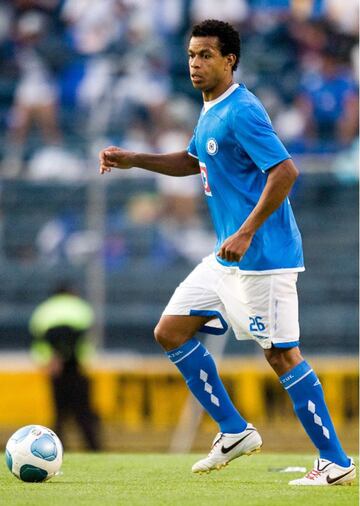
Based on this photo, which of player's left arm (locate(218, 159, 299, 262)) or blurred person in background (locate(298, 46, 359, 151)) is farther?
blurred person in background (locate(298, 46, 359, 151))

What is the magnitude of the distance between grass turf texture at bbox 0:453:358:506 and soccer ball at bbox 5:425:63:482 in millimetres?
89

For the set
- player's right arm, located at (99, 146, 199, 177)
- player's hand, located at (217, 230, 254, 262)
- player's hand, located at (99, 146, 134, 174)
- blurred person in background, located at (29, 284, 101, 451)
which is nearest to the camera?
player's hand, located at (217, 230, 254, 262)

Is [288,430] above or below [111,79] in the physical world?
below

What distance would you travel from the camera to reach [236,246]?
19.9 feet

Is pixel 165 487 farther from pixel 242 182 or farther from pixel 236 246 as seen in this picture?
pixel 242 182

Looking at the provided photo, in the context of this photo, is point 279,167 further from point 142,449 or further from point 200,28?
point 142,449

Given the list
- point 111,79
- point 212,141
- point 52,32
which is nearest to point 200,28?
point 212,141

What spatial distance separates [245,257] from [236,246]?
0.42 m

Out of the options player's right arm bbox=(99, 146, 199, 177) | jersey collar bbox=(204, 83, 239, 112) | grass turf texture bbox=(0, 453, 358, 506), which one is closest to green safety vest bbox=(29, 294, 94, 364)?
grass turf texture bbox=(0, 453, 358, 506)

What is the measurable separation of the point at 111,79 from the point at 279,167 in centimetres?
1061

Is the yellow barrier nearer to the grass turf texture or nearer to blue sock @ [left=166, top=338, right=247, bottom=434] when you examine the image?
the grass turf texture

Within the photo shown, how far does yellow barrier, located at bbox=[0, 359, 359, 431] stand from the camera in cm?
1295

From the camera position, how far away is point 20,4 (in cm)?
1816

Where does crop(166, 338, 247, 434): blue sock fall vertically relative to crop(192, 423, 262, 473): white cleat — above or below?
above
